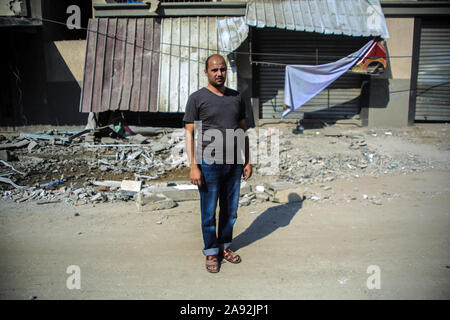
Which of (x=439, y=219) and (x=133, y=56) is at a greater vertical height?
(x=133, y=56)

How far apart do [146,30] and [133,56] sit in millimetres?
823

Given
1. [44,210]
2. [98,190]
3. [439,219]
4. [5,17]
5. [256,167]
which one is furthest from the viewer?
[5,17]

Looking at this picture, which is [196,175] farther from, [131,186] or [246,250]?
[131,186]

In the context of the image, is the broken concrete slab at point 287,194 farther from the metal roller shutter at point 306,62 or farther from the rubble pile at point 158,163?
the metal roller shutter at point 306,62

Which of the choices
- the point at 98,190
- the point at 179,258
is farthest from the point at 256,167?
the point at 179,258

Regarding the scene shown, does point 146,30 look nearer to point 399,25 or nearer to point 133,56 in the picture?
point 133,56

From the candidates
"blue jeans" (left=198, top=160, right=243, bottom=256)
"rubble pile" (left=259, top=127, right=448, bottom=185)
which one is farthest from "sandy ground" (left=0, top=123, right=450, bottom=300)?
"rubble pile" (left=259, top=127, right=448, bottom=185)

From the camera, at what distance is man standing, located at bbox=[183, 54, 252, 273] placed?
9.62ft

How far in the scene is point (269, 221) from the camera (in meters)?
4.24

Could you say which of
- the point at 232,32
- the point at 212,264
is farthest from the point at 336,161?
the point at 212,264

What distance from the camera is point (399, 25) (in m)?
8.92

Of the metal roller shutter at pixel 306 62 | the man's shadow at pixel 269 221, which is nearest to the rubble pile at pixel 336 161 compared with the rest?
the man's shadow at pixel 269 221

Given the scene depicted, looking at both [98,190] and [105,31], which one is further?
[105,31]

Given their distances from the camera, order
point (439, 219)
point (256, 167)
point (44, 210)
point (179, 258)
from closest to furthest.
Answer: point (179, 258) < point (439, 219) < point (44, 210) < point (256, 167)
